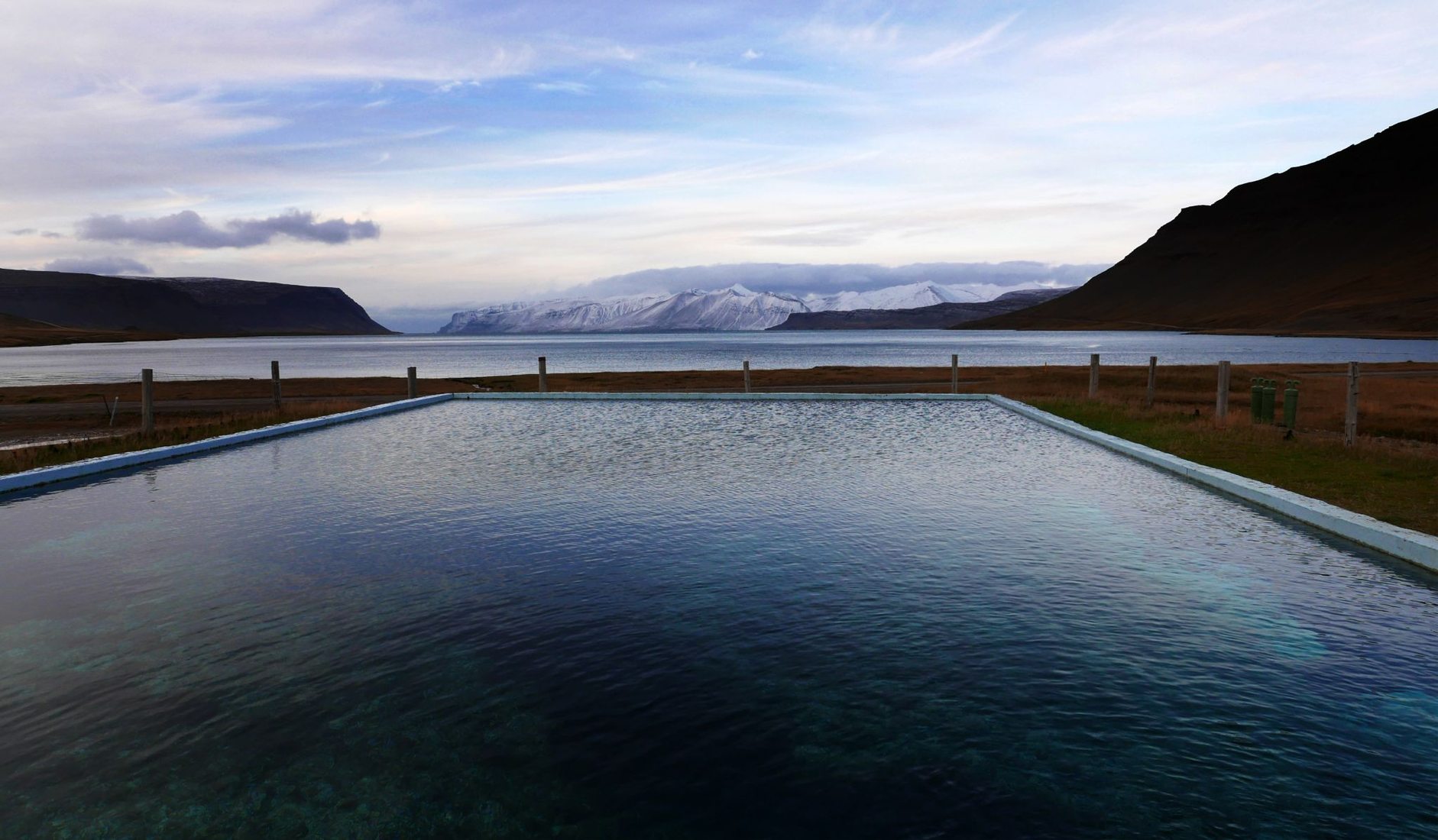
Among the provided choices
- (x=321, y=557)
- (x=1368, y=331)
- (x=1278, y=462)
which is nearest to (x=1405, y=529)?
(x=1278, y=462)

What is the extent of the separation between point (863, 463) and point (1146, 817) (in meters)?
11.5

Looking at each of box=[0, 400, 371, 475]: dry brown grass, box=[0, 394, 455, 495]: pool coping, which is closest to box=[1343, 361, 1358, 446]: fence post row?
box=[0, 394, 455, 495]: pool coping

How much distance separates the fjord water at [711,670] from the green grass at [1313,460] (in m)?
1.71

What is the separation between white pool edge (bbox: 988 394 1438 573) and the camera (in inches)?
361

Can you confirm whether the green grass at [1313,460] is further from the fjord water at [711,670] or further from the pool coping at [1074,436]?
the fjord water at [711,670]

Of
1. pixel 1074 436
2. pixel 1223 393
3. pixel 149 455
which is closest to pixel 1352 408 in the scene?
pixel 1223 393

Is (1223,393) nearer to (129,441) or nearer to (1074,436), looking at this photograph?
(1074,436)

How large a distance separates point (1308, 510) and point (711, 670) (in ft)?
29.5

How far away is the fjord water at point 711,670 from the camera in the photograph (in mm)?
4699

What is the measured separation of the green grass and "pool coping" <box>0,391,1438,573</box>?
1.97 ft

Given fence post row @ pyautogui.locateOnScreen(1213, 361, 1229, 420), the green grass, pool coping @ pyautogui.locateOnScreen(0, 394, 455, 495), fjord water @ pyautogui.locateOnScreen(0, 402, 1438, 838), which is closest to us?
fjord water @ pyautogui.locateOnScreen(0, 402, 1438, 838)

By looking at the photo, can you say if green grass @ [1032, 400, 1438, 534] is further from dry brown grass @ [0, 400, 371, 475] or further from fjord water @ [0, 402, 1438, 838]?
dry brown grass @ [0, 400, 371, 475]

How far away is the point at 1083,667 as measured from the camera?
21.0ft

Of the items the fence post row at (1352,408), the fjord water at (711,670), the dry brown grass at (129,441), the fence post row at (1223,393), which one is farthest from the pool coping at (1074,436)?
the fence post row at (1352,408)
